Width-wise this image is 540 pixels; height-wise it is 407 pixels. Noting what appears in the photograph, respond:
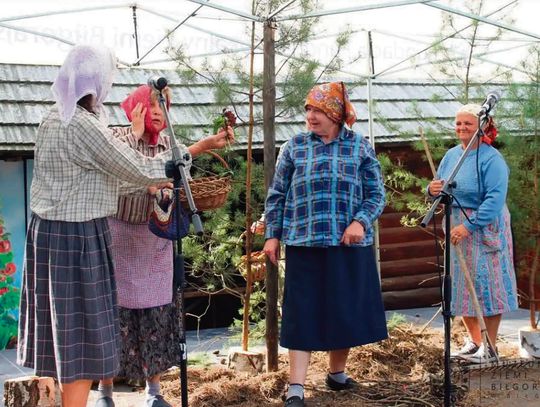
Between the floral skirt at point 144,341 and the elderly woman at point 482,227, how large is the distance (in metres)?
2.06

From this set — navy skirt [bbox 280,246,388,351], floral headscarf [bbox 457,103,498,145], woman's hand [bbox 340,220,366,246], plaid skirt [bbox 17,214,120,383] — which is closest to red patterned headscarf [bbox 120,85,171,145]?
plaid skirt [bbox 17,214,120,383]

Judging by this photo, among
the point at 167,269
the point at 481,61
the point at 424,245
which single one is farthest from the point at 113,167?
the point at 424,245

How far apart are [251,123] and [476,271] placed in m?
1.87

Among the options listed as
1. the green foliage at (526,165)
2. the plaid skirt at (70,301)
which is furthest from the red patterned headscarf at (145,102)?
the green foliage at (526,165)

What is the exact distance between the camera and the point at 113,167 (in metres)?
3.71

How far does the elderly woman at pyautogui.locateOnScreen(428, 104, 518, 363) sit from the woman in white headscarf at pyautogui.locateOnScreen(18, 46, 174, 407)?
2.45 metres

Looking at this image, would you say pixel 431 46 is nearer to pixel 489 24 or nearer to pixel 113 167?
pixel 489 24

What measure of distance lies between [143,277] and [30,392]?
1.05m

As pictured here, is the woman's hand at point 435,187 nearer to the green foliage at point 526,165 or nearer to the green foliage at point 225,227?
the green foliage at point 225,227

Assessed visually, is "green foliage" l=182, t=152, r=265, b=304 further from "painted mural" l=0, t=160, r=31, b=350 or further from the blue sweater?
"painted mural" l=0, t=160, r=31, b=350

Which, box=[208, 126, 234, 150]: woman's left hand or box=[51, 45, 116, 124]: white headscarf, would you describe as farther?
box=[208, 126, 234, 150]: woman's left hand

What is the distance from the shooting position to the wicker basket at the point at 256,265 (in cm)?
561

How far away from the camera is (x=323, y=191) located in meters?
4.43

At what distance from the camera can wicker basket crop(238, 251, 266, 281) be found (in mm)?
5609
